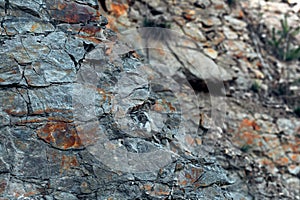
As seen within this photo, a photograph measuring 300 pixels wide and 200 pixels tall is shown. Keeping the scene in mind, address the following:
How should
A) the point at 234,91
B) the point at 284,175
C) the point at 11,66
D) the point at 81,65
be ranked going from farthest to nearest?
the point at 234,91
the point at 284,175
the point at 81,65
the point at 11,66

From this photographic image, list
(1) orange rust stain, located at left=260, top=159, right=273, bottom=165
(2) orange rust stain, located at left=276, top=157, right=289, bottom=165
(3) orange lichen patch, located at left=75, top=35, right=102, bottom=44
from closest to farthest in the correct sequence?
(3) orange lichen patch, located at left=75, top=35, right=102, bottom=44, (1) orange rust stain, located at left=260, top=159, right=273, bottom=165, (2) orange rust stain, located at left=276, top=157, right=289, bottom=165

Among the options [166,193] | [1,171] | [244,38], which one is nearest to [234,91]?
[244,38]

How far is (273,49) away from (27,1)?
5409 millimetres

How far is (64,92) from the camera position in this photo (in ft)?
17.1

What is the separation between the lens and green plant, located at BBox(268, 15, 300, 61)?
356 inches

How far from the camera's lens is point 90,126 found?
5.15 meters

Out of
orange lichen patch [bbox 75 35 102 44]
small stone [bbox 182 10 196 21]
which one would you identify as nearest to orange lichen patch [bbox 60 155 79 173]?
orange lichen patch [bbox 75 35 102 44]

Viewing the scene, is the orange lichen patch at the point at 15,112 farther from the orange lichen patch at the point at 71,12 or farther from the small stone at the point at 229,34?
the small stone at the point at 229,34

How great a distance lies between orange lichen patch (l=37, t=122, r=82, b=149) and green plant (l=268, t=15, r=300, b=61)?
552 cm

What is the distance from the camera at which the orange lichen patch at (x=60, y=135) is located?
4.92m

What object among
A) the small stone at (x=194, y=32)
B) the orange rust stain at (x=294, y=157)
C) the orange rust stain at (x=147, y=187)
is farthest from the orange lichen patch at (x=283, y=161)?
the orange rust stain at (x=147, y=187)

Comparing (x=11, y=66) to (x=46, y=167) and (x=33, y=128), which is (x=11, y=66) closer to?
(x=33, y=128)

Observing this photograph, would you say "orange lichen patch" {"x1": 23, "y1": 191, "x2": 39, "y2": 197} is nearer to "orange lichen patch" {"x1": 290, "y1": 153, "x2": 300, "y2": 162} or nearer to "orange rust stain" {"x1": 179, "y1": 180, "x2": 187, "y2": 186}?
"orange rust stain" {"x1": 179, "y1": 180, "x2": 187, "y2": 186}

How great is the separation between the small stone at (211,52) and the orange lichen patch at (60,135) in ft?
13.0
